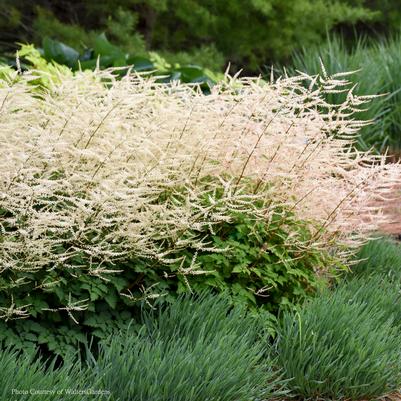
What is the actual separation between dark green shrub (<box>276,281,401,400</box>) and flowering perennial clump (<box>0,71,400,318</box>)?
1.91 ft

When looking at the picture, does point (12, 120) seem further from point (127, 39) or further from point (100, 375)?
point (127, 39)

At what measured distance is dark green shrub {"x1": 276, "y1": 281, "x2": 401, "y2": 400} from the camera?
11.9ft

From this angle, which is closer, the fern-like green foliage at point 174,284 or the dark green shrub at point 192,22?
the fern-like green foliage at point 174,284

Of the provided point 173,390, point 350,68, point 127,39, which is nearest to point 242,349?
point 173,390

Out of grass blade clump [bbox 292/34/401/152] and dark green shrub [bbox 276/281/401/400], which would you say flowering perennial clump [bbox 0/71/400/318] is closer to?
dark green shrub [bbox 276/281/401/400]

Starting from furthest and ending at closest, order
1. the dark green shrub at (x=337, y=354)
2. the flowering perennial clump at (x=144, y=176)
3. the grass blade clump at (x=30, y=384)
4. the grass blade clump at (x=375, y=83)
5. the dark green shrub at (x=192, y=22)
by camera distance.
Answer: the dark green shrub at (x=192, y=22) < the grass blade clump at (x=375, y=83) < the dark green shrub at (x=337, y=354) < the flowering perennial clump at (x=144, y=176) < the grass blade clump at (x=30, y=384)

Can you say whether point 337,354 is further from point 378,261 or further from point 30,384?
point 378,261

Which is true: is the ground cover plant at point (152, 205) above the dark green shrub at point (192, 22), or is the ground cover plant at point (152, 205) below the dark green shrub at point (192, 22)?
above

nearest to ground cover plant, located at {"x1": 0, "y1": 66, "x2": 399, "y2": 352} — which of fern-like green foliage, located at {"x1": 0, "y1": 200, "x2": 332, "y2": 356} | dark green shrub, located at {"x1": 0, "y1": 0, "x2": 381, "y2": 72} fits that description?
fern-like green foliage, located at {"x1": 0, "y1": 200, "x2": 332, "y2": 356}

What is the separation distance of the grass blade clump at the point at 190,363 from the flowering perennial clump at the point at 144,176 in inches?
10.9

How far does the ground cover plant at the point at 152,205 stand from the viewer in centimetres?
353

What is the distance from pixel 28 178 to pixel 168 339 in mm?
993

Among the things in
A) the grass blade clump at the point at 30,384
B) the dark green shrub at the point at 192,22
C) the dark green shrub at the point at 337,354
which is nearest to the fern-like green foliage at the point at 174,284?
the dark green shrub at the point at 337,354

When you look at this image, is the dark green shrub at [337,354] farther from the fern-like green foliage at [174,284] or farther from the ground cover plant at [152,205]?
the ground cover plant at [152,205]
